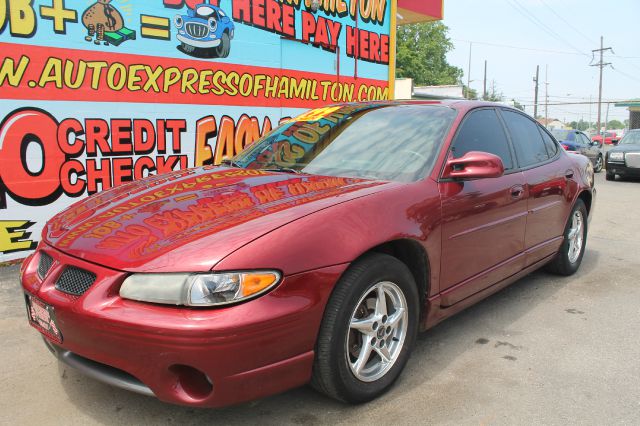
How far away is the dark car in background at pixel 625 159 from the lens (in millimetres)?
14281

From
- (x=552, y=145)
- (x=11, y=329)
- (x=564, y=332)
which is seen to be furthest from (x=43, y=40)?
(x=564, y=332)

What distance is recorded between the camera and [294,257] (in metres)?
2.17

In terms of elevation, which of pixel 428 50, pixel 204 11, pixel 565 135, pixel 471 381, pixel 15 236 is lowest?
pixel 471 381

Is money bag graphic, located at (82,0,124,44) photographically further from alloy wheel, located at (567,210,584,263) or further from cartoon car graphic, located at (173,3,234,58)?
alloy wheel, located at (567,210,584,263)

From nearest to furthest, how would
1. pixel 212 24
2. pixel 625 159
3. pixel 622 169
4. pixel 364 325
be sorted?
pixel 364 325
pixel 212 24
pixel 625 159
pixel 622 169

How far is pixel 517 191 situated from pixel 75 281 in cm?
284

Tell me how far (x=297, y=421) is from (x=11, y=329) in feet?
7.50

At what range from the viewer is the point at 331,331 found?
2275mm

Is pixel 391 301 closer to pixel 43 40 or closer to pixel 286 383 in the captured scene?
pixel 286 383

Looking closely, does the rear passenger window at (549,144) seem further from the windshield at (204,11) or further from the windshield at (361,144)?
the windshield at (204,11)

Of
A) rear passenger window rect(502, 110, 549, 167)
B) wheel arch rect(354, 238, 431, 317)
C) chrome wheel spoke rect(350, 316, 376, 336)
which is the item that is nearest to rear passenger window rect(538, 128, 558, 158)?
rear passenger window rect(502, 110, 549, 167)

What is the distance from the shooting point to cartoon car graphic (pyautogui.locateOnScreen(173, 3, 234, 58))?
668cm

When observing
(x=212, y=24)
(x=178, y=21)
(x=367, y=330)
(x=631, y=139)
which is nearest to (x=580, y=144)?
(x=631, y=139)

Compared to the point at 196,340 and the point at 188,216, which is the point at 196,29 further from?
the point at 196,340
